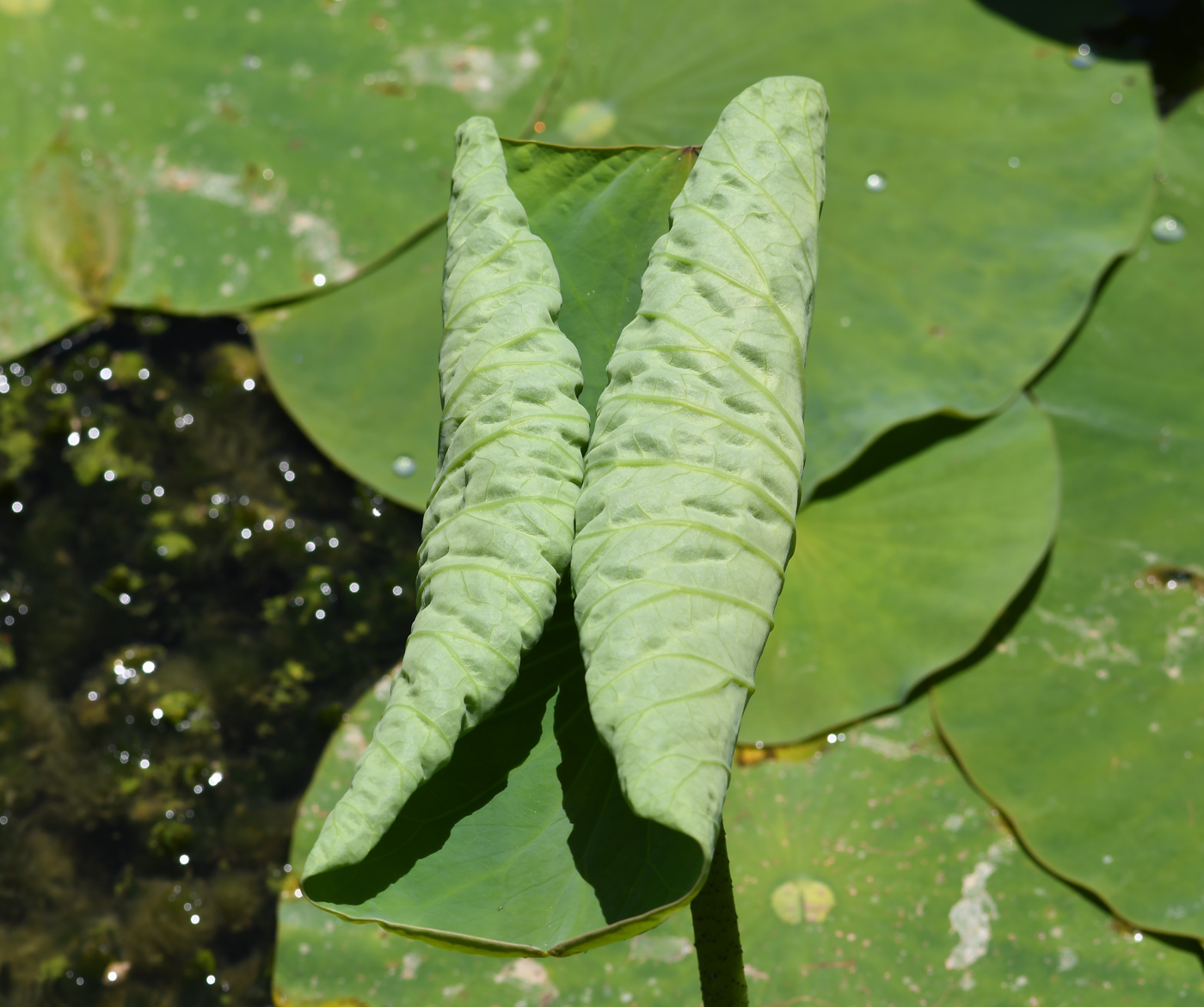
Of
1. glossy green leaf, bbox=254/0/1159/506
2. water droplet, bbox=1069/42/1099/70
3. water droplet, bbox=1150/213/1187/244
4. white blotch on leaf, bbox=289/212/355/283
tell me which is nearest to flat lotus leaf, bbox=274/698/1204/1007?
glossy green leaf, bbox=254/0/1159/506

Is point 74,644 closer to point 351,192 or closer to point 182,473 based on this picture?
point 182,473

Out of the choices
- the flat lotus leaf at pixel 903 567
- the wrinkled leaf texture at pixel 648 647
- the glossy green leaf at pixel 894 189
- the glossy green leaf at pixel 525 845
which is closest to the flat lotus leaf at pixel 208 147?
the glossy green leaf at pixel 894 189

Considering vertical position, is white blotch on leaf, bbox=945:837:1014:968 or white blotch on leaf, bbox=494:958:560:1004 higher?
white blotch on leaf, bbox=945:837:1014:968

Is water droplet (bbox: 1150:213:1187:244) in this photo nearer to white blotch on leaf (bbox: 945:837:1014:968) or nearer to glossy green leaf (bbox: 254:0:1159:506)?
glossy green leaf (bbox: 254:0:1159:506)

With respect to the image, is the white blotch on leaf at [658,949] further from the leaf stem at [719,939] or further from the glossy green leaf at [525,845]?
the glossy green leaf at [525,845]

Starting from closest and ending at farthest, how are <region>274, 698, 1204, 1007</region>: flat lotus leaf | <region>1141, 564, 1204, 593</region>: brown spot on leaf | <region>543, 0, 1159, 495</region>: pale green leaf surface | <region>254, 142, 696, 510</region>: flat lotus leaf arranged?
<region>274, 698, 1204, 1007</region>: flat lotus leaf
<region>1141, 564, 1204, 593</region>: brown spot on leaf
<region>543, 0, 1159, 495</region>: pale green leaf surface
<region>254, 142, 696, 510</region>: flat lotus leaf

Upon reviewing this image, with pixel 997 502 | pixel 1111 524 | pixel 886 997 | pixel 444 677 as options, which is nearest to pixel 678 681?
pixel 444 677

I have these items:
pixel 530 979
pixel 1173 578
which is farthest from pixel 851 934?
pixel 1173 578
